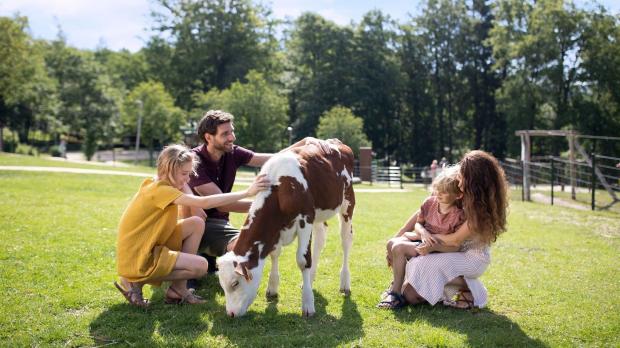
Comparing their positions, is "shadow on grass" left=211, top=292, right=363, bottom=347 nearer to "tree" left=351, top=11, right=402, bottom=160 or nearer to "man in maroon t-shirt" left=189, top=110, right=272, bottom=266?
"man in maroon t-shirt" left=189, top=110, right=272, bottom=266

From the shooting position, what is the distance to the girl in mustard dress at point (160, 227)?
16.6ft

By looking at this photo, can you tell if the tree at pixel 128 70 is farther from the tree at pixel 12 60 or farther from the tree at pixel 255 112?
the tree at pixel 12 60

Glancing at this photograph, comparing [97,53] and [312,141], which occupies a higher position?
[97,53]

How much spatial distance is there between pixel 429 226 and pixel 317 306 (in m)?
1.49

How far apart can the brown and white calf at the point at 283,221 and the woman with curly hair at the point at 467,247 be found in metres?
1.07

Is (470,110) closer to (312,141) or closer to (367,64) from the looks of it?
(367,64)

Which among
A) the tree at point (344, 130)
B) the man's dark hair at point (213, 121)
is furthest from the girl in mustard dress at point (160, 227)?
the tree at point (344, 130)

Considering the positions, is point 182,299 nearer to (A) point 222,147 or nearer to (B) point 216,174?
(B) point 216,174

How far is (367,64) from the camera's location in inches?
2200

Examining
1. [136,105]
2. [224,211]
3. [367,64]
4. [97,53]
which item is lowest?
[224,211]

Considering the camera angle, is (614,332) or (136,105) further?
(136,105)

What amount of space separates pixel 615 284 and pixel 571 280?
0.51 metres

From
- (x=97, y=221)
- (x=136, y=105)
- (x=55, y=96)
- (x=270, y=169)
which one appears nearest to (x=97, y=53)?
(x=55, y=96)

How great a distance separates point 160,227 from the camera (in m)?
5.14
